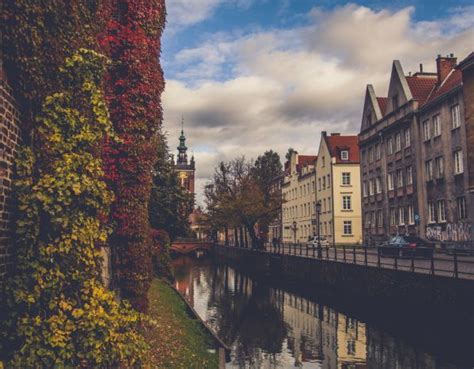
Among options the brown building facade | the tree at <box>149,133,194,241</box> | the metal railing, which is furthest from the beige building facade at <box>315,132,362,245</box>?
the tree at <box>149,133,194,241</box>

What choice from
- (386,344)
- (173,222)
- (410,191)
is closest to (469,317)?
(386,344)

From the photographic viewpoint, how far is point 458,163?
35438 mm

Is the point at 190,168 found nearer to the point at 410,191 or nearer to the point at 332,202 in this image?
the point at 332,202

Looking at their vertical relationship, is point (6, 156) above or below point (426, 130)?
below

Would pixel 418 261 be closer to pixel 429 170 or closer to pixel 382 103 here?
pixel 429 170

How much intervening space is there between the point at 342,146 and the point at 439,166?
97.6 ft

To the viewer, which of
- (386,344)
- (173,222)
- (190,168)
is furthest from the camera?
(190,168)

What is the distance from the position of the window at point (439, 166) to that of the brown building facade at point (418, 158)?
0.08 metres

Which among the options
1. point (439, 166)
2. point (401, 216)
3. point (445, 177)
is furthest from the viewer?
point (401, 216)

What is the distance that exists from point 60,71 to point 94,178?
1.40 m

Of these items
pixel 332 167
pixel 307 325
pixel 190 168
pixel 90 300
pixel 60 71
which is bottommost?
pixel 307 325

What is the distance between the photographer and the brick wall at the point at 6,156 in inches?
210

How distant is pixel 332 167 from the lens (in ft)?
217

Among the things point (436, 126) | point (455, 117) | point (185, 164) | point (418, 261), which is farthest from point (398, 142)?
point (185, 164)
